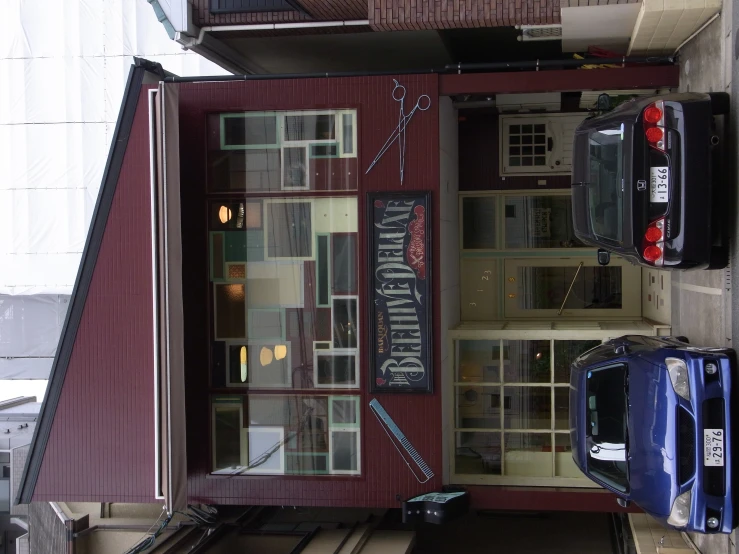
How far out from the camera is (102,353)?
33.7 ft

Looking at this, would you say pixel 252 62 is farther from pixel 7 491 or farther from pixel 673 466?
pixel 7 491

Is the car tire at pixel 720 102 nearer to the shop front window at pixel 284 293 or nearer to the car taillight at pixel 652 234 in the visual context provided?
the car taillight at pixel 652 234

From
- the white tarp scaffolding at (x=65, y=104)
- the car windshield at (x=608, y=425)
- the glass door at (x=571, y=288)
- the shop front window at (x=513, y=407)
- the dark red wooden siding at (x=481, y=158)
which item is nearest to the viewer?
the car windshield at (x=608, y=425)

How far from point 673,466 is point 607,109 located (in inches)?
174

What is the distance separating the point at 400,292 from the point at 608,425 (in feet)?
10.2

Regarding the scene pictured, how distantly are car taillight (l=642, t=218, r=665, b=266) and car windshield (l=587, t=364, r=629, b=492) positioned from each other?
1336 mm

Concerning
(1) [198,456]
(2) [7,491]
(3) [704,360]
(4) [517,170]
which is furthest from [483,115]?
(2) [7,491]

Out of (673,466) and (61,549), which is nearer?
(673,466)

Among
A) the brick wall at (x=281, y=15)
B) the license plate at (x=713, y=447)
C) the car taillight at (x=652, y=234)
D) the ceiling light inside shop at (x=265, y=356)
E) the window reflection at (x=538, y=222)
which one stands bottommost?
the license plate at (x=713, y=447)

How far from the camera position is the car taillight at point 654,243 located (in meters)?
7.98

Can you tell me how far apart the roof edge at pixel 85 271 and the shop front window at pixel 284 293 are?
1.12 meters

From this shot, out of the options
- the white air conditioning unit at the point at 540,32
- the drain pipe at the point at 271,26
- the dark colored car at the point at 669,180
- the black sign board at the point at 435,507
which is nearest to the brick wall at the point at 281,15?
the drain pipe at the point at 271,26

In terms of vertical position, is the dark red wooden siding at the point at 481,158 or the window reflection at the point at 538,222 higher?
the dark red wooden siding at the point at 481,158

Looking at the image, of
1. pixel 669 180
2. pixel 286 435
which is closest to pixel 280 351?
pixel 286 435
